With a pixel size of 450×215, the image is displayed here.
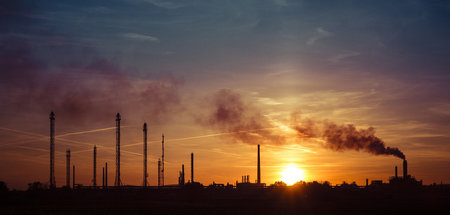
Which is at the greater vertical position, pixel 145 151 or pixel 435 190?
pixel 145 151

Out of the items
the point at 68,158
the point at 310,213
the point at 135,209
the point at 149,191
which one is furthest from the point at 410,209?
the point at 68,158

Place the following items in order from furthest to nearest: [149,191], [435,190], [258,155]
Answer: [258,155]
[435,190]
[149,191]

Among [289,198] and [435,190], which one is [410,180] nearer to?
[435,190]

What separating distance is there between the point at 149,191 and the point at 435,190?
203ft

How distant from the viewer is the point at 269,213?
57.0 meters

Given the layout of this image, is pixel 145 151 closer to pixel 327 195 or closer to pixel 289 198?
pixel 289 198

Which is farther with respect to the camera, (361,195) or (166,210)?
(361,195)

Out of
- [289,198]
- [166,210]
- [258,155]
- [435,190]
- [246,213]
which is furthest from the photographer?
[258,155]

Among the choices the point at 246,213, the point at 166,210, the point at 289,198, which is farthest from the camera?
the point at 289,198

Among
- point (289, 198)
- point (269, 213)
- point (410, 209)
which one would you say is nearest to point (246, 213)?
point (269, 213)

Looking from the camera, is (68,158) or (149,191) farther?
(68,158)

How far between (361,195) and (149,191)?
3932cm

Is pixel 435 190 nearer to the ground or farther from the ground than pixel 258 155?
nearer to the ground

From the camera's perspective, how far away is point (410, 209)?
67125 millimetres
